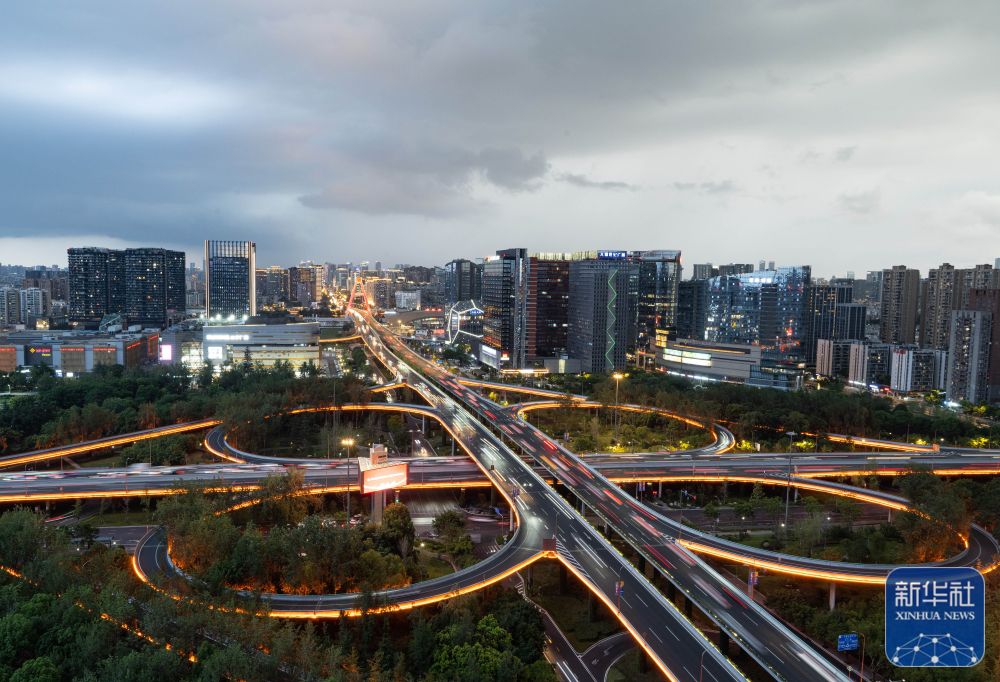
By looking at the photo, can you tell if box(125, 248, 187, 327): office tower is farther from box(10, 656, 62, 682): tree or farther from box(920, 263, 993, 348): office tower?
box(920, 263, 993, 348): office tower

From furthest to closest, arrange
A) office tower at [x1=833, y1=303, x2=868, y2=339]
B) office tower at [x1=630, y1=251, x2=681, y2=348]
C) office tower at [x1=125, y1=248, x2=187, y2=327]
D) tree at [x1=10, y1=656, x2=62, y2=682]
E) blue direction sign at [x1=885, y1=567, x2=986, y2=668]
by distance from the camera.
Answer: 1. office tower at [x1=125, y1=248, x2=187, y2=327]
2. office tower at [x1=833, y1=303, x2=868, y2=339]
3. office tower at [x1=630, y1=251, x2=681, y2=348]
4. tree at [x1=10, y1=656, x2=62, y2=682]
5. blue direction sign at [x1=885, y1=567, x2=986, y2=668]

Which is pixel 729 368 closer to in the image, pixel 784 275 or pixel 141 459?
pixel 784 275

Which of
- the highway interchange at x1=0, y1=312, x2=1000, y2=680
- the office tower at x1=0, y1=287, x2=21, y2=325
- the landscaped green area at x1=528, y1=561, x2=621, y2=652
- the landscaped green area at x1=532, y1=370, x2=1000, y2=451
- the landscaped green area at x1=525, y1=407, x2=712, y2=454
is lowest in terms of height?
the landscaped green area at x1=528, y1=561, x2=621, y2=652

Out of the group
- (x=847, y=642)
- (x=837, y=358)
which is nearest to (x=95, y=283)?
(x=837, y=358)

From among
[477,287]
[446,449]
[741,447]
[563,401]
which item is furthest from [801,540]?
[477,287]

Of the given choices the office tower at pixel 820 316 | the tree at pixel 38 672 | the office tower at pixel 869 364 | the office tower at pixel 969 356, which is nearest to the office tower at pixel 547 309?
the office tower at pixel 820 316

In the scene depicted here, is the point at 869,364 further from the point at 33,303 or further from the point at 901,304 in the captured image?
the point at 33,303

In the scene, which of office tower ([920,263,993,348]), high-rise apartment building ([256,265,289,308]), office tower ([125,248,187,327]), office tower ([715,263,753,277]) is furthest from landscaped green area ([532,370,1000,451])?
high-rise apartment building ([256,265,289,308])
